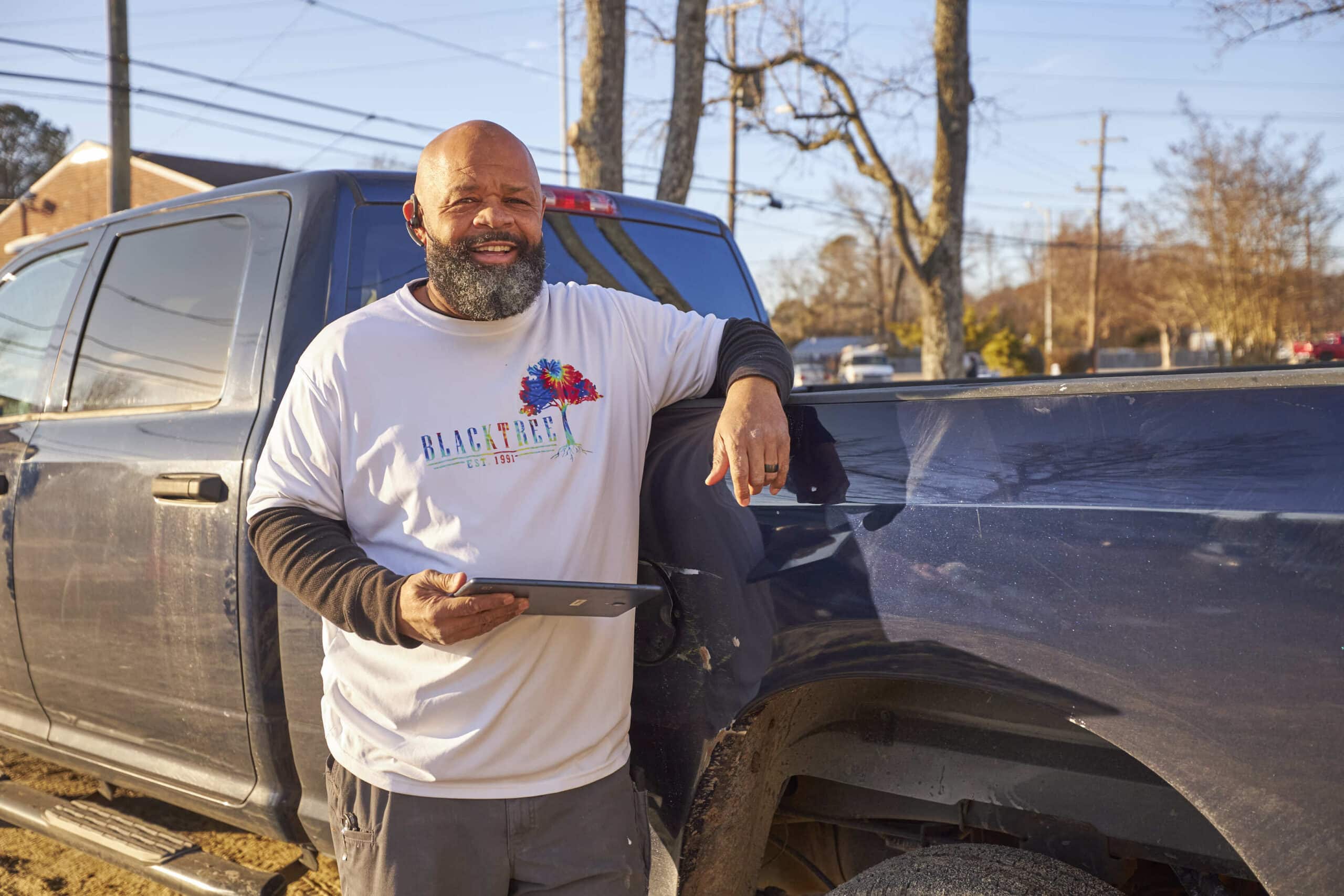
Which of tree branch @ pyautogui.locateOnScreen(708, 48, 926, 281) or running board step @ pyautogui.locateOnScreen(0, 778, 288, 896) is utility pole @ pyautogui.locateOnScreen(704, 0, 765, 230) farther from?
running board step @ pyautogui.locateOnScreen(0, 778, 288, 896)

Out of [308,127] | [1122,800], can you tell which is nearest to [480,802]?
[1122,800]

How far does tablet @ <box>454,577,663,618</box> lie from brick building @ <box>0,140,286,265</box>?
27.7 m

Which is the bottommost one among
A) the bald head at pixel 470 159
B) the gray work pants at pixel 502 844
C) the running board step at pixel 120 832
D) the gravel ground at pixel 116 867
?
the gravel ground at pixel 116 867

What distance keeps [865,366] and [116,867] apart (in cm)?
4505

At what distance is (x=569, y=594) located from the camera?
170 cm

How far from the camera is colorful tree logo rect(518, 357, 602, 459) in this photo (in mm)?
2020

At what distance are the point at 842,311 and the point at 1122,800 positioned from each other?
7520 cm

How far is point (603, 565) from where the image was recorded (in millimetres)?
2000

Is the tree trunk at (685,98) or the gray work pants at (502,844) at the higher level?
the tree trunk at (685,98)

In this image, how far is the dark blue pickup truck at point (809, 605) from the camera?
55.1 inches

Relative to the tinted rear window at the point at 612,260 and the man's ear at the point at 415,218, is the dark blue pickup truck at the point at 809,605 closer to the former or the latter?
the tinted rear window at the point at 612,260

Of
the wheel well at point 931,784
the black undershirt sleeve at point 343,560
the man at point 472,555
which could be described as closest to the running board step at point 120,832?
the man at point 472,555

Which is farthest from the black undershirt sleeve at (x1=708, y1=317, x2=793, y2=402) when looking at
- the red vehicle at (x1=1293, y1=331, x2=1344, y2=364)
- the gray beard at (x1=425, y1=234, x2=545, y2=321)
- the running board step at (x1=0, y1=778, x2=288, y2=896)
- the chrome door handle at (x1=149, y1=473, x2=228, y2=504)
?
the running board step at (x1=0, y1=778, x2=288, y2=896)

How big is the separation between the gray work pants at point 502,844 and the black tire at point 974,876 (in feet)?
1.32
